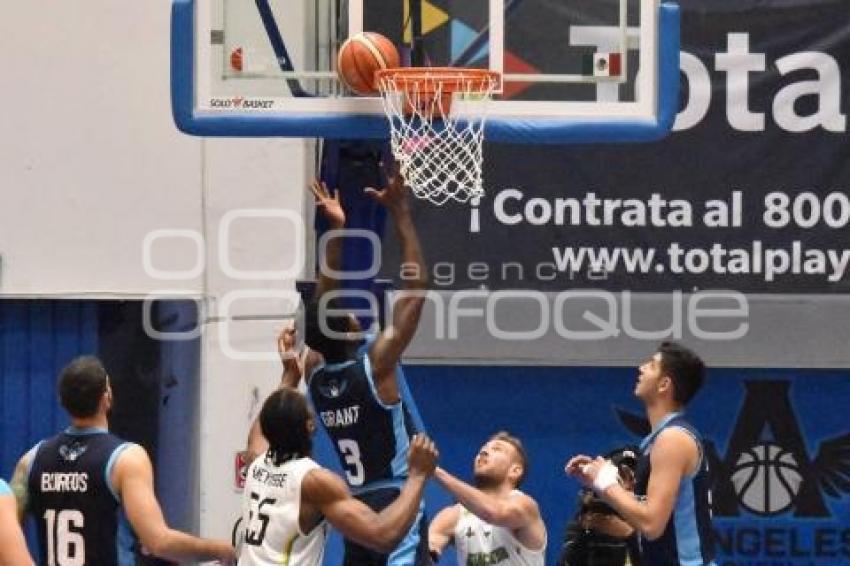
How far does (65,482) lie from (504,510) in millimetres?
2520

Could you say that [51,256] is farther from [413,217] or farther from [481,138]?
[481,138]

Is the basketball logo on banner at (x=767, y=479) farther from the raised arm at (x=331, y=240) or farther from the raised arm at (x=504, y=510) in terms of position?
the raised arm at (x=331, y=240)

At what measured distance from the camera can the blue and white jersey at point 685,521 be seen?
760 cm

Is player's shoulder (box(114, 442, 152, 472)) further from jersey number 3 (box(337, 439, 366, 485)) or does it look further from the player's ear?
the player's ear

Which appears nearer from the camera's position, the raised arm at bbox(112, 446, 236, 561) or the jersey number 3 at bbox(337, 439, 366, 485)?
the raised arm at bbox(112, 446, 236, 561)

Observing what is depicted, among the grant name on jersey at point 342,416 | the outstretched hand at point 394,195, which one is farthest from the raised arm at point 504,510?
the outstretched hand at point 394,195

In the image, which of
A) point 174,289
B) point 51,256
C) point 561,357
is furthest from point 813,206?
point 51,256

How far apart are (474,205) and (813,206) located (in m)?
2.19

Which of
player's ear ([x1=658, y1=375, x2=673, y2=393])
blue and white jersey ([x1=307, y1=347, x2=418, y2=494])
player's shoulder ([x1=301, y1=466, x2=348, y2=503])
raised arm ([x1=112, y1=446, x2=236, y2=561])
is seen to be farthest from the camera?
blue and white jersey ([x1=307, y1=347, x2=418, y2=494])

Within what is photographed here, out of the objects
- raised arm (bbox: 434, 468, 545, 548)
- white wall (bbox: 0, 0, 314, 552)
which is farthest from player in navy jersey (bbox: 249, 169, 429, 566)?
white wall (bbox: 0, 0, 314, 552)

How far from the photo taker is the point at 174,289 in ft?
37.8

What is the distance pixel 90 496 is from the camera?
23.0 feet

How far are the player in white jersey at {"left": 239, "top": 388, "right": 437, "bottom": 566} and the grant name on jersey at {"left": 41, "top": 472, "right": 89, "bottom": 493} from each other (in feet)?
2.29

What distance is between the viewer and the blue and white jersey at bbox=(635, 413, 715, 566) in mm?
7602
